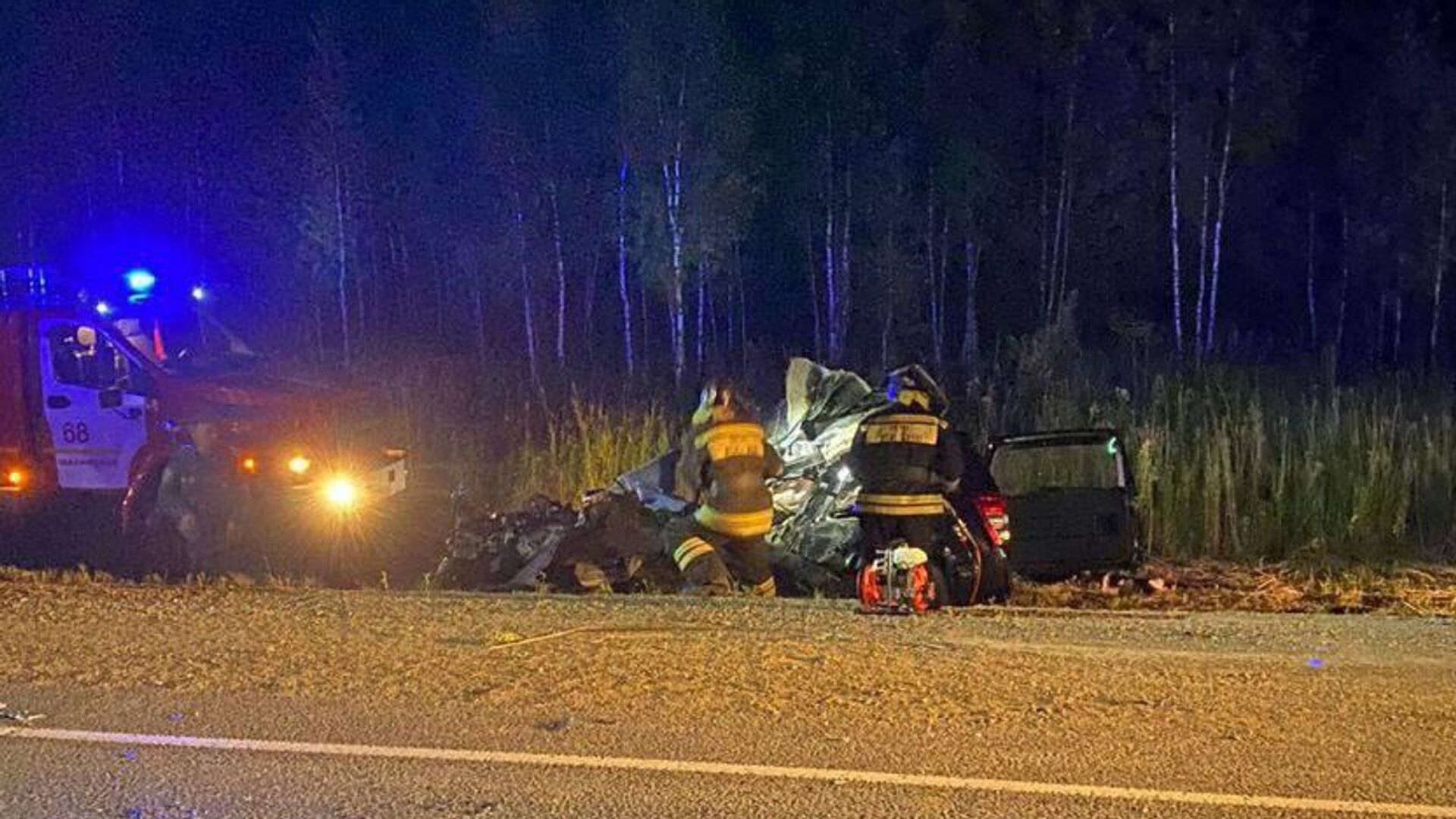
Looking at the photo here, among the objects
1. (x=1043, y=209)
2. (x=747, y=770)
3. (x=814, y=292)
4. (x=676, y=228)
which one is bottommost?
(x=747, y=770)

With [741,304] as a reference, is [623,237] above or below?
above

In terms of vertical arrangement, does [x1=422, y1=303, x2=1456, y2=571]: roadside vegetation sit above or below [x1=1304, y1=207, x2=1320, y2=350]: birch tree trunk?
below

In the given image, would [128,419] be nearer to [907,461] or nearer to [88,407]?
[88,407]

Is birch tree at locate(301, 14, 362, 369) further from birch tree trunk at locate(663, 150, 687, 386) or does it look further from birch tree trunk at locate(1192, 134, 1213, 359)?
birch tree trunk at locate(1192, 134, 1213, 359)

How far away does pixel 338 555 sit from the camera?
12.3 meters

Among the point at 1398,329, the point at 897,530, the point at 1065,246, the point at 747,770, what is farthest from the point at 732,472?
the point at 1398,329

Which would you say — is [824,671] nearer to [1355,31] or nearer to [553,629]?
[553,629]

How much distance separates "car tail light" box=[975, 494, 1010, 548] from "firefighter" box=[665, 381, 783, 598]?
4.63ft

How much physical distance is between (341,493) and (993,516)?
20.1 feet

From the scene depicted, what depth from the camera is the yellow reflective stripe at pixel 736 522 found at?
30.6 ft

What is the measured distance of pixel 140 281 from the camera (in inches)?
524

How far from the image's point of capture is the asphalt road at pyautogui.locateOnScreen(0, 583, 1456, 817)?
486cm

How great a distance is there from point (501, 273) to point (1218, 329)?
18284 mm

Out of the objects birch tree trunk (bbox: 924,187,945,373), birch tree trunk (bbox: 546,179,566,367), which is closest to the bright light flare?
birch tree trunk (bbox: 546,179,566,367)
